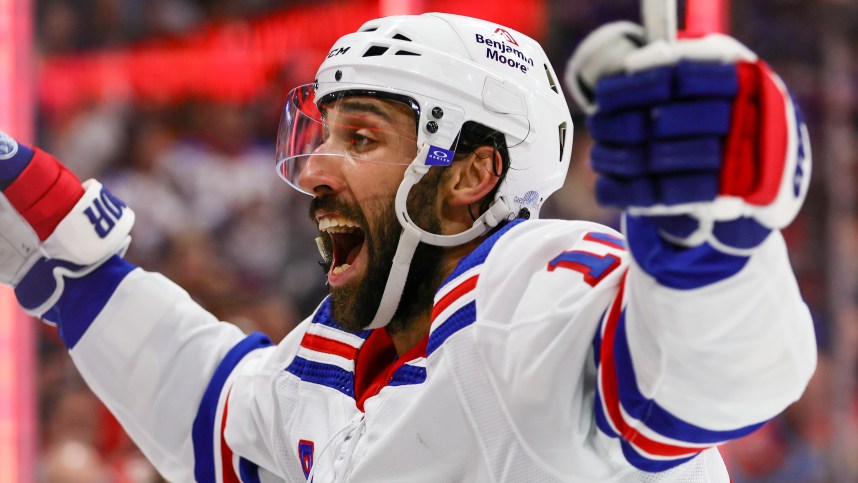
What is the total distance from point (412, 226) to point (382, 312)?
17cm

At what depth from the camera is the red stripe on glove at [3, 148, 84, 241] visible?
7.80 ft

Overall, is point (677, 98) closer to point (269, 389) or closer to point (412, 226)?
point (412, 226)

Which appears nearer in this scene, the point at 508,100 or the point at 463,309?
the point at 463,309

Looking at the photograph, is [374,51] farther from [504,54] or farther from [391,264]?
[391,264]

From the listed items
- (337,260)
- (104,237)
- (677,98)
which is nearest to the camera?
(677,98)

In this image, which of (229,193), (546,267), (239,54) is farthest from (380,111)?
(239,54)

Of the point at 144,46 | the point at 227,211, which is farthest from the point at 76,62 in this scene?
the point at 227,211

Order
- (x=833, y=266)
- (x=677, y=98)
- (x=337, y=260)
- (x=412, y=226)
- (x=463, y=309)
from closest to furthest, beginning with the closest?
(x=677, y=98)
(x=463, y=309)
(x=412, y=226)
(x=337, y=260)
(x=833, y=266)

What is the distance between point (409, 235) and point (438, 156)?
5.9 inches

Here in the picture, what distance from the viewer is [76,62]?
4.51 m

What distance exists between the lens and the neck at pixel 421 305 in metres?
2.02

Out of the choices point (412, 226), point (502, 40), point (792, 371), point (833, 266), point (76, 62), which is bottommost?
point (833, 266)

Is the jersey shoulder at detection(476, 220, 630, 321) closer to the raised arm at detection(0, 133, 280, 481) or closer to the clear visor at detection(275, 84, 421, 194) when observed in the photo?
the clear visor at detection(275, 84, 421, 194)

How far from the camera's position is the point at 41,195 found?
7.82ft
